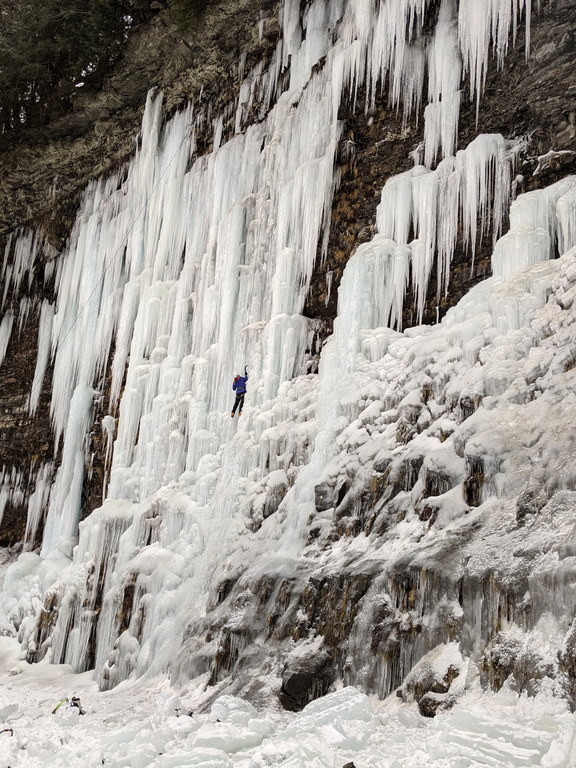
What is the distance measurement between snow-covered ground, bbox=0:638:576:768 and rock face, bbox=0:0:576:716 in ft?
1.18

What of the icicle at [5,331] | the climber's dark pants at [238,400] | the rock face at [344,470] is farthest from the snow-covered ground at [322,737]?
the icicle at [5,331]

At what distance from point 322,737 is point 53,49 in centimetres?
1461

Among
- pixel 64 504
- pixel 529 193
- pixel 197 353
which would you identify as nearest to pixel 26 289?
pixel 64 504

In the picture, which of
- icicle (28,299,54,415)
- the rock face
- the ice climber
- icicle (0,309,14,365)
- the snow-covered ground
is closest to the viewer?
the snow-covered ground

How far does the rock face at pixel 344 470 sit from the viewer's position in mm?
5984

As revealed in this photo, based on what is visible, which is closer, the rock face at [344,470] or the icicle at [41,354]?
the rock face at [344,470]

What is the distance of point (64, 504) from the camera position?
599 inches

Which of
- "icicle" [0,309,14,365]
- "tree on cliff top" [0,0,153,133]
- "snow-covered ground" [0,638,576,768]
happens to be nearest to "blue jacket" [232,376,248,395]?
"snow-covered ground" [0,638,576,768]

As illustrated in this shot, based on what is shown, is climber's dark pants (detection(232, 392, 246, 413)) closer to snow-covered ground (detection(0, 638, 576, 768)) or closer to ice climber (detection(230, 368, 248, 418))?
ice climber (detection(230, 368, 248, 418))

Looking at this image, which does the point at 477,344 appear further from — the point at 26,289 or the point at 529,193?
the point at 26,289

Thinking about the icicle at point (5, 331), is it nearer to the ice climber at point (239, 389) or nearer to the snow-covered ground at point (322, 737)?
the ice climber at point (239, 389)

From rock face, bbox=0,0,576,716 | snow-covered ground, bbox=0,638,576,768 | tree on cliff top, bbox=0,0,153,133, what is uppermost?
tree on cliff top, bbox=0,0,153,133

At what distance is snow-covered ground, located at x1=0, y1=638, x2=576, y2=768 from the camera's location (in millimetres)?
4191

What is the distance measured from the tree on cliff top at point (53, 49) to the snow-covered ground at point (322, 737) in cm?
1253
